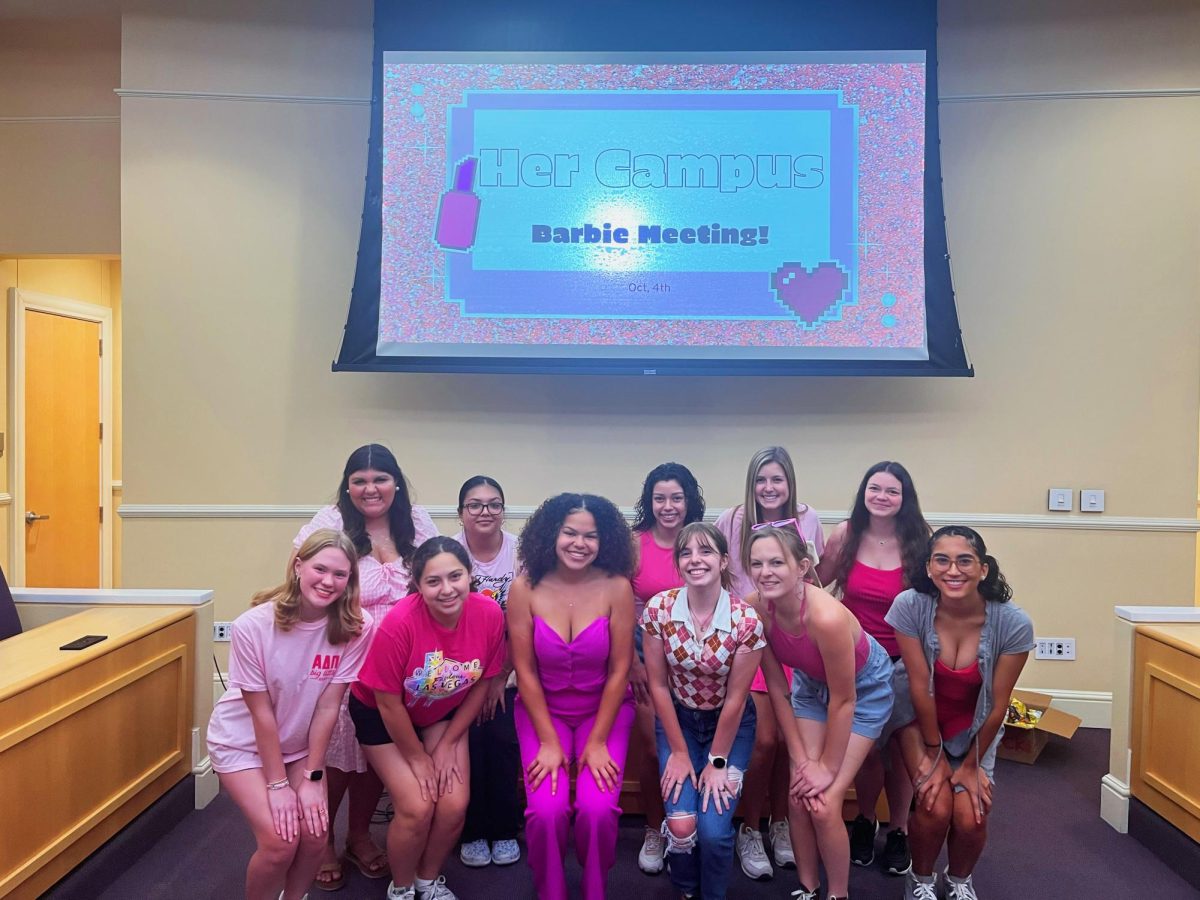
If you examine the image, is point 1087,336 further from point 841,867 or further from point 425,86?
point 425,86

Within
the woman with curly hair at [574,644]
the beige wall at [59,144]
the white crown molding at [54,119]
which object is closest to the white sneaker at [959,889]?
the woman with curly hair at [574,644]

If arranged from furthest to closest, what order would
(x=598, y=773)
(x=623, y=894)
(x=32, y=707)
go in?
(x=623, y=894) < (x=598, y=773) < (x=32, y=707)

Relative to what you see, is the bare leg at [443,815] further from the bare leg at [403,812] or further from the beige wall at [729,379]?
the beige wall at [729,379]

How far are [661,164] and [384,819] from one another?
9.83ft

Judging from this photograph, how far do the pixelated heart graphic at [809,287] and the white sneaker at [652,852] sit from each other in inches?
91.0

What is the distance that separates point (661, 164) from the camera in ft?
11.9

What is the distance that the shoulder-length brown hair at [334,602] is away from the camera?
2.05 metres

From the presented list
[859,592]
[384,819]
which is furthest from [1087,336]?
[384,819]

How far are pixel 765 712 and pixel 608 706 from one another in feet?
1.85

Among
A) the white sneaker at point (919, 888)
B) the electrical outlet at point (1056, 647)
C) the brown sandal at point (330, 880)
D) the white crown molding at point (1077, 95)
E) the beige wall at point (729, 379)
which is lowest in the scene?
the brown sandal at point (330, 880)

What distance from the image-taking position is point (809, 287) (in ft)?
11.8

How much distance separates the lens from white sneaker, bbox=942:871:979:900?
2.18 metres

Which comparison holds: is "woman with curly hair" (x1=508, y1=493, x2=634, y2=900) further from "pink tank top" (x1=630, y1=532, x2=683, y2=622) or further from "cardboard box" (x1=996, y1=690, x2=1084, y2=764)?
"cardboard box" (x1=996, y1=690, x2=1084, y2=764)

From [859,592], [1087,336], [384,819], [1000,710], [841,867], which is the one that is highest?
[1087,336]
